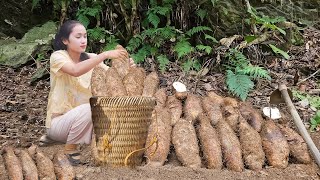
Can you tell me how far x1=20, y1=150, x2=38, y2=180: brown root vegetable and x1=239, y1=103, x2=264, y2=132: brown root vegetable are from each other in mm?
1820

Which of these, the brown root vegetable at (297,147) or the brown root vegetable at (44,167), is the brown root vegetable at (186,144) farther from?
the brown root vegetable at (44,167)

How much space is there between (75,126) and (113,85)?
19.5 inches

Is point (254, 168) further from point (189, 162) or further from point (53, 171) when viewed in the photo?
point (53, 171)

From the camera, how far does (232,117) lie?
3.87m

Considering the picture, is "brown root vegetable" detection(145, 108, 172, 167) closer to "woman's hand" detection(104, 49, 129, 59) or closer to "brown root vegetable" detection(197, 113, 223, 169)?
"brown root vegetable" detection(197, 113, 223, 169)

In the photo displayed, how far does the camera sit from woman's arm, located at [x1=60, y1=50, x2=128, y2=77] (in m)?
3.32

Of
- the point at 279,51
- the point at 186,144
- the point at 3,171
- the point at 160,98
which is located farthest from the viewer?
the point at 279,51

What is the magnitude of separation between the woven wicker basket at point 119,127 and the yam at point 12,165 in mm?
548

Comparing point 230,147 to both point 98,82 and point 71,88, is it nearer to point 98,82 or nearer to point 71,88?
point 98,82

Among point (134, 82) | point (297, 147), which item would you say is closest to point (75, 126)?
point (134, 82)

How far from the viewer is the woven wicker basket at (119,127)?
3129 millimetres

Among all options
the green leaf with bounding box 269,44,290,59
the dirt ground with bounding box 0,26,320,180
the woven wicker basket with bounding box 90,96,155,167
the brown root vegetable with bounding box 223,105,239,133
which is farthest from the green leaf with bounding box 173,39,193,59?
the woven wicker basket with bounding box 90,96,155,167

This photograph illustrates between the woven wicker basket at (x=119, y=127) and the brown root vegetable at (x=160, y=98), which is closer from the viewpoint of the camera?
the woven wicker basket at (x=119, y=127)

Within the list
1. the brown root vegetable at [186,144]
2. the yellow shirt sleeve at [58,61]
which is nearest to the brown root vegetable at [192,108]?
the brown root vegetable at [186,144]
